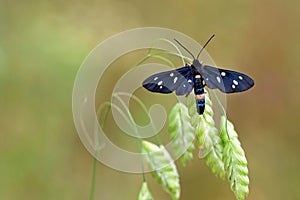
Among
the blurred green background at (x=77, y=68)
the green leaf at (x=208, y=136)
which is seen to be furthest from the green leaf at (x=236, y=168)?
the blurred green background at (x=77, y=68)

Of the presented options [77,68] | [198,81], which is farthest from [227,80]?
[77,68]

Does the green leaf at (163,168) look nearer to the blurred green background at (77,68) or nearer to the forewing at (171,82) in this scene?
the forewing at (171,82)

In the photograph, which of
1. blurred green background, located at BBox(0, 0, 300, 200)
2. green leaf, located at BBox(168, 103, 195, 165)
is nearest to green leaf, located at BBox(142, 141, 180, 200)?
green leaf, located at BBox(168, 103, 195, 165)

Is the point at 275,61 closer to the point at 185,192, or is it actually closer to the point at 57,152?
the point at 185,192

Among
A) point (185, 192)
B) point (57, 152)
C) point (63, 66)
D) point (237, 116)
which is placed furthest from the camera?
point (237, 116)

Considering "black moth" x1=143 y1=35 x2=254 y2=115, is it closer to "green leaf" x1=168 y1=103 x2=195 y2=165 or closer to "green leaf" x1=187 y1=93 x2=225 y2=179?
"green leaf" x1=187 y1=93 x2=225 y2=179

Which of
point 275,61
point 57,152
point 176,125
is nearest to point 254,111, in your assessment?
point 275,61
